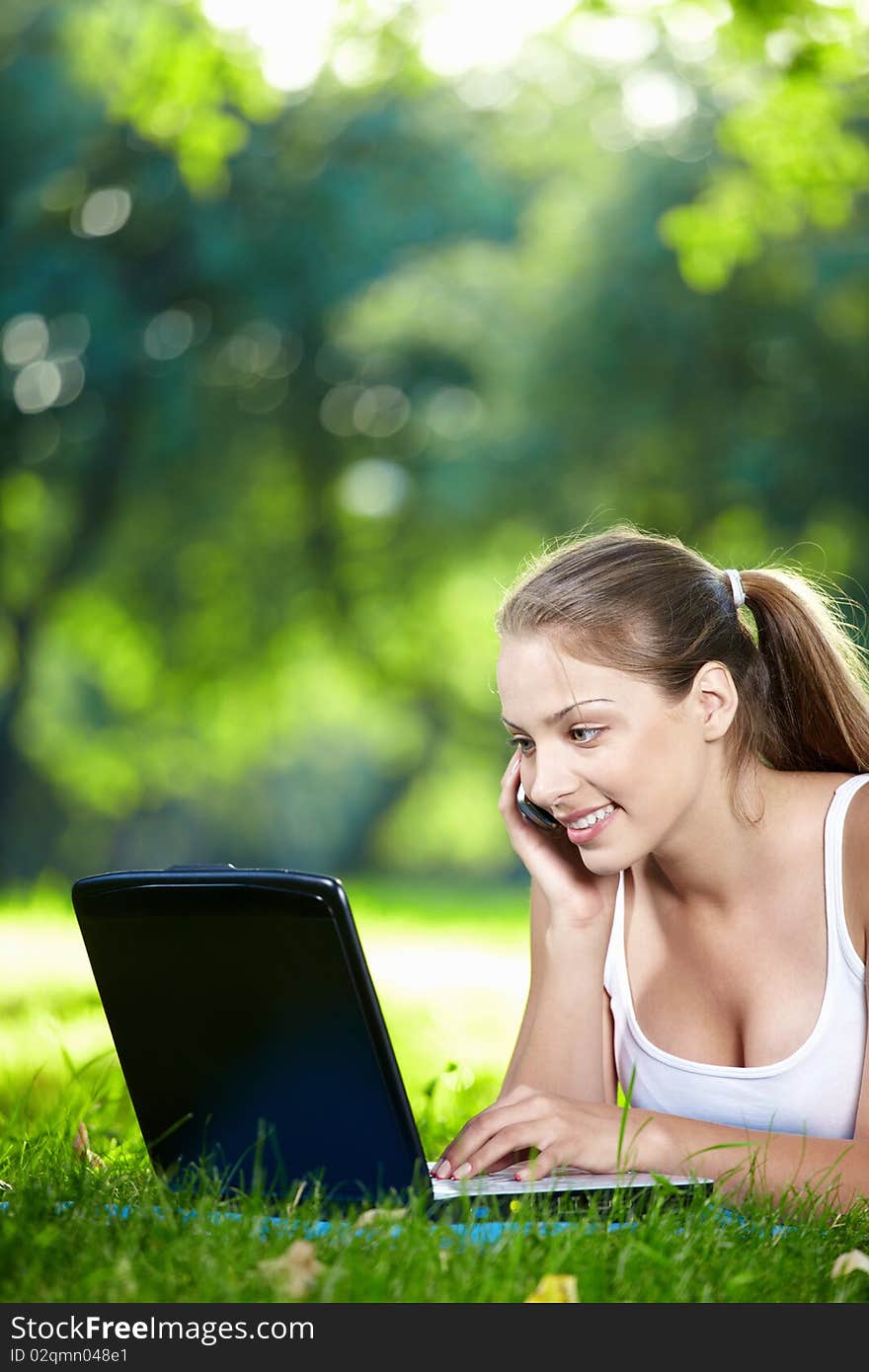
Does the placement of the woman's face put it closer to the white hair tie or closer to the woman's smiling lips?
the woman's smiling lips

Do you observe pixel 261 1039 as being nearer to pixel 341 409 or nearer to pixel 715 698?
pixel 715 698

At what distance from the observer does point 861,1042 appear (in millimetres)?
2553

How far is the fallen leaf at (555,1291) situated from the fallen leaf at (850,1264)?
1.34ft

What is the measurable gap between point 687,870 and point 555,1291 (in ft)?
3.88

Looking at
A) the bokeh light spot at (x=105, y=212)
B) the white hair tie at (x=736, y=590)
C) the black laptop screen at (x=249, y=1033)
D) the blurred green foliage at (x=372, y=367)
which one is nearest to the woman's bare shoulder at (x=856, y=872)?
the white hair tie at (x=736, y=590)

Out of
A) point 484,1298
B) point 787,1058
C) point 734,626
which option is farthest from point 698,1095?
point 484,1298

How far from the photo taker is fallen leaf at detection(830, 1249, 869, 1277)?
1.93m

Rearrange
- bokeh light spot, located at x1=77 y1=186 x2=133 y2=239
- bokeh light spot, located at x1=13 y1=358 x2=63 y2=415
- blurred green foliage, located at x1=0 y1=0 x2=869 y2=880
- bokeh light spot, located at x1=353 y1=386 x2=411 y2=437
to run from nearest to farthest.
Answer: blurred green foliage, located at x1=0 y1=0 x2=869 y2=880 → bokeh light spot, located at x1=77 y1=186 x2=133 y2=239 → bokeh light spot, located at x1=13 y1=358 x2=63 y2=415 → bokeh light spot, located at x1=353 y1=386 x2=411 y2=437

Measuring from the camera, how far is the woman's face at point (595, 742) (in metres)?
2.48

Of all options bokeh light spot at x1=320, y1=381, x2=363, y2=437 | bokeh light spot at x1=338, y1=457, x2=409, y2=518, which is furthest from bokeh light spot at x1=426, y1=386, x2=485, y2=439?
bokeh light spot at x1=320, y1=381, x2=363, y2=437

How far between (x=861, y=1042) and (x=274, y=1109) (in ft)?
3.53

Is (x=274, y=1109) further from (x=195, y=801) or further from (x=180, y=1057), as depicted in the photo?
(x=195, y=801)

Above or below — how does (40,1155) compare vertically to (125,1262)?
below

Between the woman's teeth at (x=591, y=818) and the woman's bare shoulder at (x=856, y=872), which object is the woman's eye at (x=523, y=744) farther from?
the woman's bare shoulder at (x=856, y=872)
